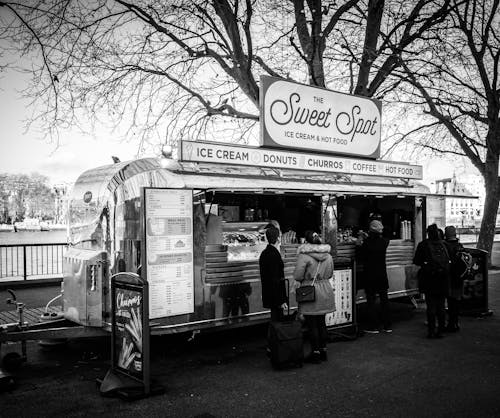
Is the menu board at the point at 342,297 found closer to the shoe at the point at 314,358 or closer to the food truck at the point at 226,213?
the food truck at the point at 226,213

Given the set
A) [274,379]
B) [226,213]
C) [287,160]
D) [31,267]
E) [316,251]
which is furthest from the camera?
[31,267]

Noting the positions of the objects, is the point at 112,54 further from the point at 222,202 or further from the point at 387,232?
the point at 387,232

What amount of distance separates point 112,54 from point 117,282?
8726 mm

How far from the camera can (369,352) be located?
680 cm

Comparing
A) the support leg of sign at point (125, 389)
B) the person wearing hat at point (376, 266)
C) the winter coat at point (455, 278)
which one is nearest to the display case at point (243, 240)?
the person wearing hat at point (376, 266)

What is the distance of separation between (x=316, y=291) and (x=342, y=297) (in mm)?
1641

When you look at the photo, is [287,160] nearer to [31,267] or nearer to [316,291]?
[316,291]

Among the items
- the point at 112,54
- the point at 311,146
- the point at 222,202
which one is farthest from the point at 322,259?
the point at 112,54

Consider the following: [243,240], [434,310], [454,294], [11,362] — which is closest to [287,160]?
[243,240]

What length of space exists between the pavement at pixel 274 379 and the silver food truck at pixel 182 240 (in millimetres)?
578

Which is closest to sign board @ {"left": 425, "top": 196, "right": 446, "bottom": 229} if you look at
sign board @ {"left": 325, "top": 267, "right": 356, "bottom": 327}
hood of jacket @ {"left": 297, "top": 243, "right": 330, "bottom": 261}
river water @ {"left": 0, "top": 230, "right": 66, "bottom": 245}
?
sign board @ {"left": 325, "top": 267, "right": 356, "bottom": 327}

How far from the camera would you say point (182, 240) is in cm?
646

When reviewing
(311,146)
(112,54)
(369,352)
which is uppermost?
(112,54)

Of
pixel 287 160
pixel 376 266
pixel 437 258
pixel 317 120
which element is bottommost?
pixel 376 266
